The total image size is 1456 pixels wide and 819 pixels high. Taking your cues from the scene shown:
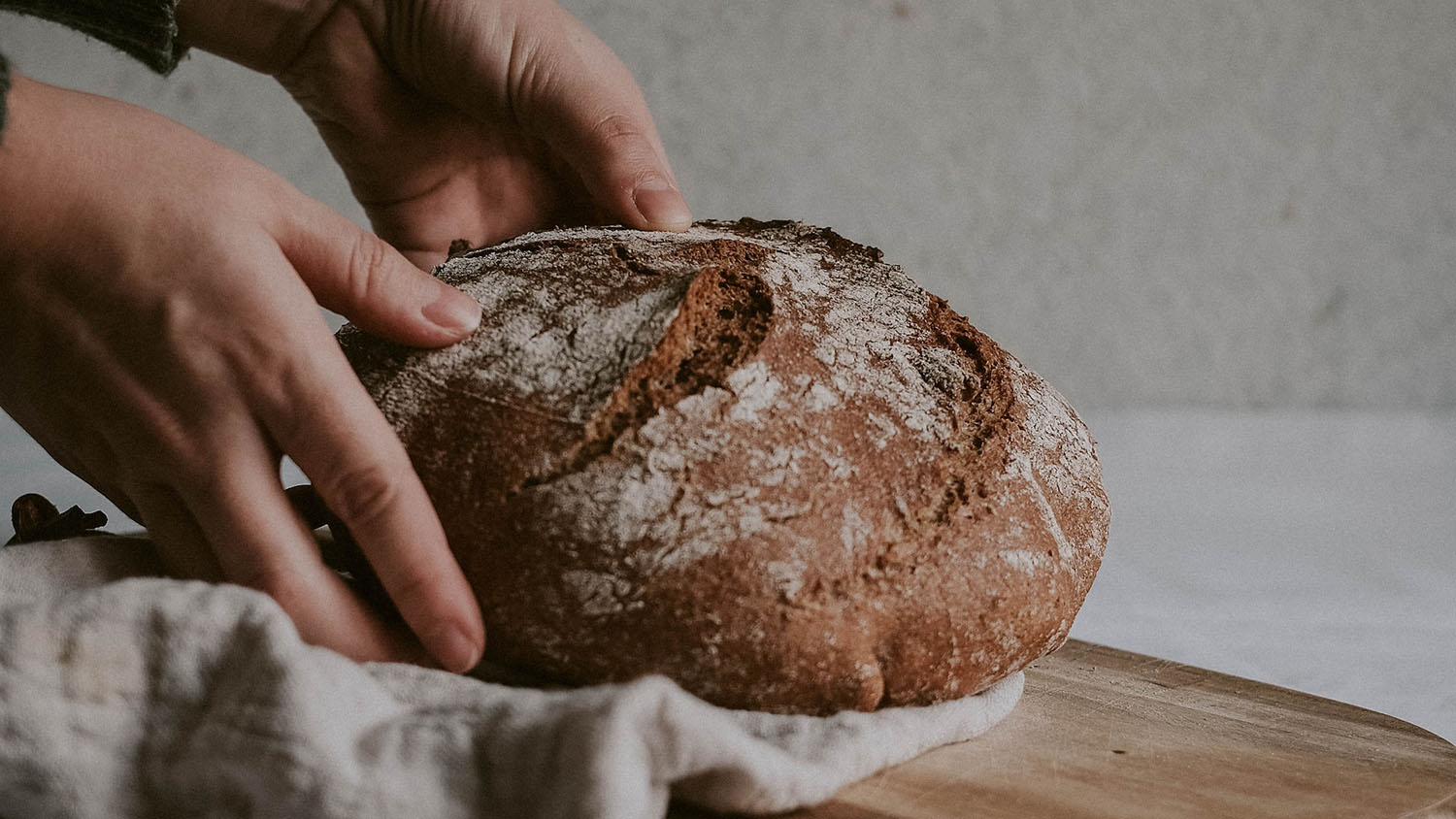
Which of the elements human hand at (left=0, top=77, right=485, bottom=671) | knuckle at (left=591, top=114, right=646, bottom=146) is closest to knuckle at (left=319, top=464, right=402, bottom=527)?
human hand at (left=0, top=77, right=485, bottom=671)

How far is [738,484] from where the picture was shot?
45.1 inches

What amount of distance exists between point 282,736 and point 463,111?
125 cm

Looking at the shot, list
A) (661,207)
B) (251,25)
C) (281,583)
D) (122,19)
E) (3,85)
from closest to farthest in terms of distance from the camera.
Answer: (3,85) → (281,583) → (661,207) → (122,19) → (251,25)

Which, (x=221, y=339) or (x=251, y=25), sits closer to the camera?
(x=221, y=339)

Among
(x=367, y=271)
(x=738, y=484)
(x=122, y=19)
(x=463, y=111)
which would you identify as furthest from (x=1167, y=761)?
(x=122, y=19)

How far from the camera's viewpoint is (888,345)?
134 cm

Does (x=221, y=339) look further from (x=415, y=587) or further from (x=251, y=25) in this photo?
(x=251, y=25)

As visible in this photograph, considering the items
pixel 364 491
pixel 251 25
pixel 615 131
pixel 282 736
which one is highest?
pixel 615 131

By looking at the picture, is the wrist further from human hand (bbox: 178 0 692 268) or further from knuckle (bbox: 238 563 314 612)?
knuckle (bbox: 238 563 314 612)

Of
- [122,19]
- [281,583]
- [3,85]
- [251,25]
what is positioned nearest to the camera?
[3,85]

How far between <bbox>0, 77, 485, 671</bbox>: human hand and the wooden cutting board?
0.39m

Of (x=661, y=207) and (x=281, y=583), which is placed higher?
(x=661, y=207)

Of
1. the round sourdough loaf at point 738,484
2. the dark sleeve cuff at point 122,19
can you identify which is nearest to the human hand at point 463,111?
the dark sleeve cuff at point 122,19

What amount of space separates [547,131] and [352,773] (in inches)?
41.5
